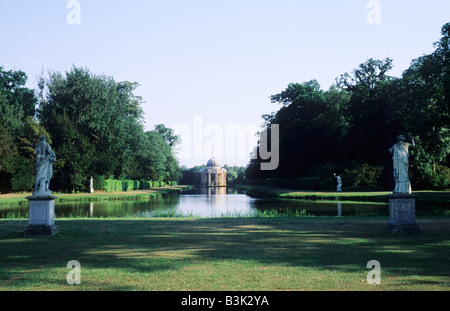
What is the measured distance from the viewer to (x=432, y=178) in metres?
Answer: 39.6

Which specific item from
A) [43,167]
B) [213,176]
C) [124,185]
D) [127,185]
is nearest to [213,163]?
[213,176]

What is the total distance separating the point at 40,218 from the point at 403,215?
11.5 meters

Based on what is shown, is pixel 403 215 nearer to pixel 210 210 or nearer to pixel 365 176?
pixel 210 210

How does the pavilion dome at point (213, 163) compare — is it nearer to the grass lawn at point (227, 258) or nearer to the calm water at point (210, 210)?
the calm water at point (210, 210)

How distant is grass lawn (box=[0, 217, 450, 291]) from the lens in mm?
6160

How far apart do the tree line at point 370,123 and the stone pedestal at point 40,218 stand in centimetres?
2652

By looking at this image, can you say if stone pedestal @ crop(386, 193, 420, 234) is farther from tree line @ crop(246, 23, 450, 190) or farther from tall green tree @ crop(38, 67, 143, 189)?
tall green tree @ crop(38, 67, 143, 189)

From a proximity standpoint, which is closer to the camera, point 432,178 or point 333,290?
point 333,290

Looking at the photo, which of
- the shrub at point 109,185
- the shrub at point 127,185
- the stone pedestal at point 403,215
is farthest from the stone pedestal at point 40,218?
the shrub at point 127,185

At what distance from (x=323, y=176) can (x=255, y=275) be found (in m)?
44.1

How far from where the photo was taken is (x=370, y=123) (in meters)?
45.0

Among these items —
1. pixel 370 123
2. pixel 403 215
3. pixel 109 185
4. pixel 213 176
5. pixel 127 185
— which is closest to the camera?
pixel 403 215
